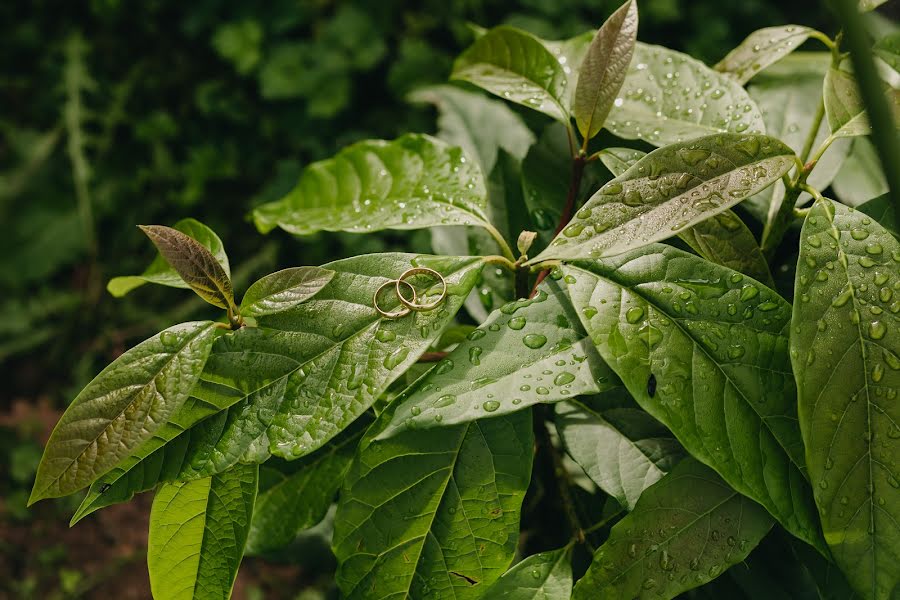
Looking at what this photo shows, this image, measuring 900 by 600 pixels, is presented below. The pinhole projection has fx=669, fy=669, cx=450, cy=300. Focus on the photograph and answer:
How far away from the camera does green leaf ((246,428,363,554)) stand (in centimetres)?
79

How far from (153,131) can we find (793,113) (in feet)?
7.34

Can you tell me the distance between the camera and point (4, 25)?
2.62 meters

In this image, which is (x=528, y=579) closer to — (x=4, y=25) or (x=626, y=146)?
(x=626, y=146)

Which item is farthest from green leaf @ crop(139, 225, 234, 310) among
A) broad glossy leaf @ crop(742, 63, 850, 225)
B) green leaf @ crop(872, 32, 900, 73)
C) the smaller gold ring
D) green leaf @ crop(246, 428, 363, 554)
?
green leaf @ crop(872, 32, 900, 73)

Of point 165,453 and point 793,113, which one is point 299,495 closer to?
point 165,453

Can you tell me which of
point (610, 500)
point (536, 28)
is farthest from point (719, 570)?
point (536, 28)

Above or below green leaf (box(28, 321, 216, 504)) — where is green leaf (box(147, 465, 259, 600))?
below

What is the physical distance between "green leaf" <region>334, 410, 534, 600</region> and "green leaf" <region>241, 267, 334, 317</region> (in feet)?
0.50

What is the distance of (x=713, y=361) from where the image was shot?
0.57 meters

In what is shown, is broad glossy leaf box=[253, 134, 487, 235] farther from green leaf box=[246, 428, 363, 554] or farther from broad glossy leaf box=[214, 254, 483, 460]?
green leaf box=[246, 428, 363, 554]

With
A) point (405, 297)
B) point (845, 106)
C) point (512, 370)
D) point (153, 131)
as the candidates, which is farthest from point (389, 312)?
point (153, 131)

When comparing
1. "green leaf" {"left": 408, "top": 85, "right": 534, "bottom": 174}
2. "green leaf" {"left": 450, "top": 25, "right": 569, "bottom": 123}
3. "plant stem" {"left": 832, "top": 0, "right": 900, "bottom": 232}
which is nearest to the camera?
"plant stem" {"left": 832, "top": 0, "right": 900, "bottom": 232}

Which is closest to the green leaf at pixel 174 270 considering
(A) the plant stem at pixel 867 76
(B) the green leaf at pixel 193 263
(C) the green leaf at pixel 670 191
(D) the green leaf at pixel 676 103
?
(B) the green leaf at pixel 193 263

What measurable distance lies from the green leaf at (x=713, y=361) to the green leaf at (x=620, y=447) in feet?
0.46
